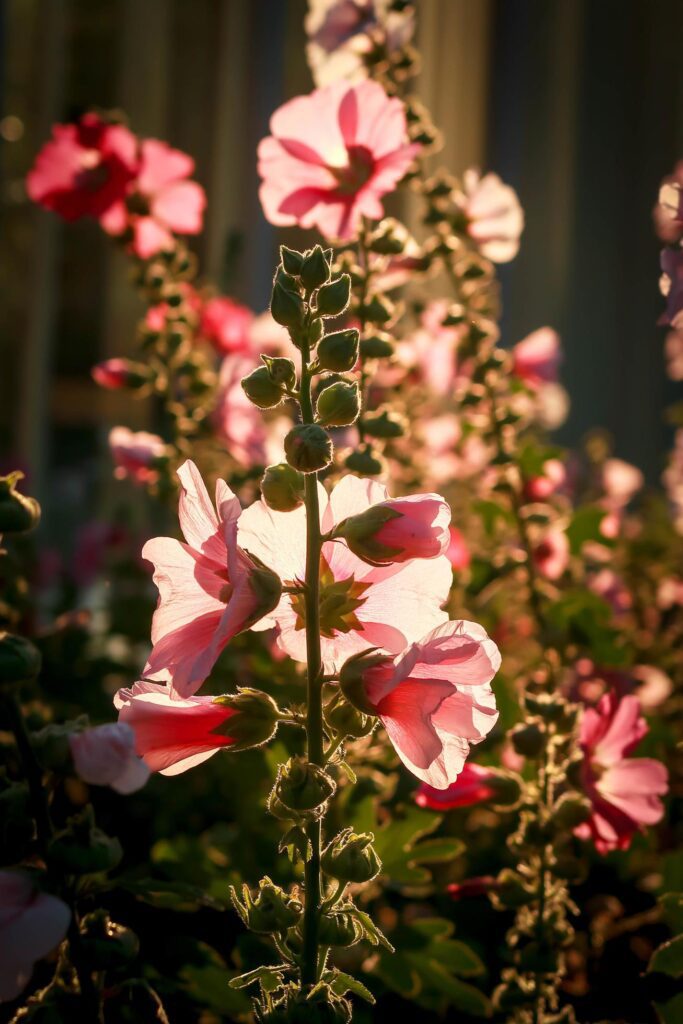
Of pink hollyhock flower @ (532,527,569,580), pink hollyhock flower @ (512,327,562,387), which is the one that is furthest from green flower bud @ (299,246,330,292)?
pink hollyhock flower @ (512,327,562,387)

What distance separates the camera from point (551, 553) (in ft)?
3.13

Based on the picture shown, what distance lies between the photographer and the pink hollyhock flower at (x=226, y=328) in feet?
3.85

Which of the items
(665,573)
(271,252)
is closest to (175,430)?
(665,573)

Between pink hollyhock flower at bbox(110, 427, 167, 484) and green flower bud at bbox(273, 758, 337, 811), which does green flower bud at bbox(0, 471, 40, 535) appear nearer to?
green flower bud at bbox(273, 758, 337, 811)

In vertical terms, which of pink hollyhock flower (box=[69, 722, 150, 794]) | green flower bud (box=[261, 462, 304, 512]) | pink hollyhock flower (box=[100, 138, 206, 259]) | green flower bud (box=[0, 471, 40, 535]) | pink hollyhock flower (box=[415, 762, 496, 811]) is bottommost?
pink hollyhock flower (box=[415, 762, 496, 811])

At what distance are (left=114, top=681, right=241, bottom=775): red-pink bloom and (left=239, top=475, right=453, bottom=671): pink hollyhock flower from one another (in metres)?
0.05

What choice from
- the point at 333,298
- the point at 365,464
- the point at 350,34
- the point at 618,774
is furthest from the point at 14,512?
the point at 350,34

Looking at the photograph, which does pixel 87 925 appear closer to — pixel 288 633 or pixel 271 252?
pixel 288 633

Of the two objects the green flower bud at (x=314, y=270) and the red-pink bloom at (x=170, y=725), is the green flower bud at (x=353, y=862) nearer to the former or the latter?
the red-pink bloom at (x=170, y=725)

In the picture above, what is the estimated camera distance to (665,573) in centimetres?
139

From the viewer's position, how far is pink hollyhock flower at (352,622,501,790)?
1.34 ft

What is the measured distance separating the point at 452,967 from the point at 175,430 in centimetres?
48

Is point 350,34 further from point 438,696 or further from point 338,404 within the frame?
point 438,696

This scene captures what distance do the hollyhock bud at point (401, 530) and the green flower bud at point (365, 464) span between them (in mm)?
193
